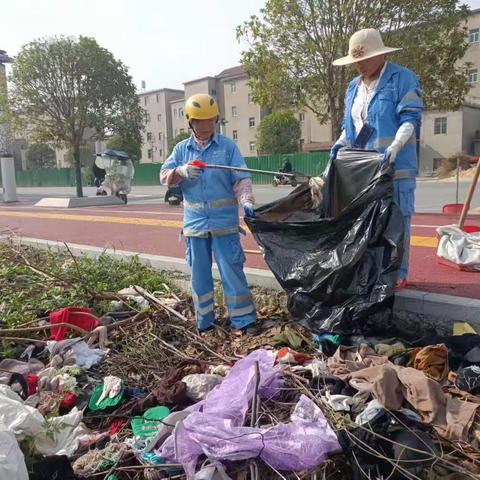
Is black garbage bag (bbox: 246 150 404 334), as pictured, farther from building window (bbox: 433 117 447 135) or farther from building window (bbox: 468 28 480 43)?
building window (bbox: 468 28 480 43)

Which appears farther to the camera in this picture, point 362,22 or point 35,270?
point 362,22

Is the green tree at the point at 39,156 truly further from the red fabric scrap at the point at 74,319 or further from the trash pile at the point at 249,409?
the trash pile at the point at 249,409

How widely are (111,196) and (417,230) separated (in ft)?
44.7

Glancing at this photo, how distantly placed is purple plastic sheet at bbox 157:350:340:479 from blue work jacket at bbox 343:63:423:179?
203 cm

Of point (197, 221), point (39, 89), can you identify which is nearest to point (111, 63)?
point (39, 89)

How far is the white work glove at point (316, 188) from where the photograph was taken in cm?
360

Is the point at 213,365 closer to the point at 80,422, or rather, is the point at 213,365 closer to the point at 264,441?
the point at 80,422

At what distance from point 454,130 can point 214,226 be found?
38290mm

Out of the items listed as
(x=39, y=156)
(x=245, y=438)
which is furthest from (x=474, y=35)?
(x=39, y=156)

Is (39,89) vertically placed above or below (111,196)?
above

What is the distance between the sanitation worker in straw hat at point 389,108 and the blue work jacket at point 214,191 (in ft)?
2.76

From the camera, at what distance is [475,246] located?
4.39 m

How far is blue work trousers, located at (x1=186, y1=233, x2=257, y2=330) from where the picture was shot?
383cm

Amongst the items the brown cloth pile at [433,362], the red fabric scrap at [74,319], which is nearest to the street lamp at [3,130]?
→ the red fabric scrap at [74,319]
